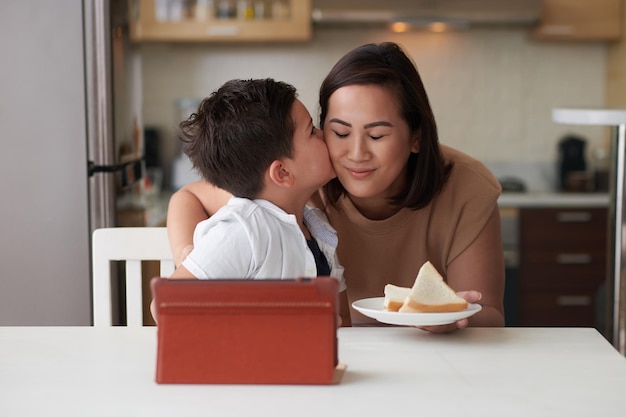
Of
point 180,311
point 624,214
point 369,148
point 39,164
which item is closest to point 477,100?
point 624,214

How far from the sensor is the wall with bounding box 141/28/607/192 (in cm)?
460

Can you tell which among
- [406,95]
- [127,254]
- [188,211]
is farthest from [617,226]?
[127,254]

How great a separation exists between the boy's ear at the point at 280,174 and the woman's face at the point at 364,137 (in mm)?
100

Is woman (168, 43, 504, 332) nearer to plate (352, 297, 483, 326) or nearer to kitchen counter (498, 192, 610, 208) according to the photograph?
plate (352, 297, 483, 326)

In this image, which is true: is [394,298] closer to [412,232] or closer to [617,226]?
[412,232]

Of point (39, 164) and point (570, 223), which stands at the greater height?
point (39, 164)

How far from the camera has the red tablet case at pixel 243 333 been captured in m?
1.14

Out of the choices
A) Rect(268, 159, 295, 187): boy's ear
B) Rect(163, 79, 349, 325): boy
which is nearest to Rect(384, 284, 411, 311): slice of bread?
Rect(163, 79, 349, 325): boy

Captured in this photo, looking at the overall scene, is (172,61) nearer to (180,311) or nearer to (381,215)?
(381,215)

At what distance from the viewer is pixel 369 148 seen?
5.24ft

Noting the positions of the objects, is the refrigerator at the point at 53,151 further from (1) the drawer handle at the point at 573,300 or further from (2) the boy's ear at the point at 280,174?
(1) the drawer handle at the point at 573,300

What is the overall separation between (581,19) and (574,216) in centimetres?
97

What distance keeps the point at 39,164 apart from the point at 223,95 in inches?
45.0

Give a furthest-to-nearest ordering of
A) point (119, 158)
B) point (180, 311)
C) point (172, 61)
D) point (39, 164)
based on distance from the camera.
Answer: point (172, 61) < point (119, 158) < point (39, 164) < point (180, 311)
